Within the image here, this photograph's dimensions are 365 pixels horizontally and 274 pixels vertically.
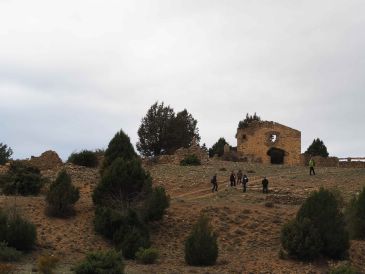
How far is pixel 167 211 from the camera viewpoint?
2733cm

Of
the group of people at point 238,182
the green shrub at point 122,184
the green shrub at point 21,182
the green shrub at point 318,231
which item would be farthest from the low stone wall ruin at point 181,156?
the green shrub at point 318,231

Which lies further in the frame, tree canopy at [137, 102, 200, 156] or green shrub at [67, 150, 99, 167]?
tree canopy at [137, 102, 200, 156]

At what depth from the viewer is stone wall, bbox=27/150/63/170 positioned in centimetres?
4017

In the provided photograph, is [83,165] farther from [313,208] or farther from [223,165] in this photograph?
[313,208]

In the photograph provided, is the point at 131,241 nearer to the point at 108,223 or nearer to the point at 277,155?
the point at 108,223

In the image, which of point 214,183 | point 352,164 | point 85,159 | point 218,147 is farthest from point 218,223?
point 218,147

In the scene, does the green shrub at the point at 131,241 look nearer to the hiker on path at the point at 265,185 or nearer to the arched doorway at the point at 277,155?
the hiker on path at the point at 265,185

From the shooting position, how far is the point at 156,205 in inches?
1006

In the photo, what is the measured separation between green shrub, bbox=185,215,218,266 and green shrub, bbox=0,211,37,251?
18.0 feet

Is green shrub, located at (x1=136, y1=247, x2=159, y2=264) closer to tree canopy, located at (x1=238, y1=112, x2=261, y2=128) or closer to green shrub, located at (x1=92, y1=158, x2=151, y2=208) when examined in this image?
green shrub, located at (x1=92, y1=158, x2=151, y2=208)

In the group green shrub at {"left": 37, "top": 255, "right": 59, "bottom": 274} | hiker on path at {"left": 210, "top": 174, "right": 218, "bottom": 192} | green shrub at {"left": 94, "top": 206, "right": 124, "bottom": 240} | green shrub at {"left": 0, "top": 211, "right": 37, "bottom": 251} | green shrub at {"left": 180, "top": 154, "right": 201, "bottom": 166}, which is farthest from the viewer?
green shrub at {"left": 180, "top": 154, "right": 201, "bottom": 166}

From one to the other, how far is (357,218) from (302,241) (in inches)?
170

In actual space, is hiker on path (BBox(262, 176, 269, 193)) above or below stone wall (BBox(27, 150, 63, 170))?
below

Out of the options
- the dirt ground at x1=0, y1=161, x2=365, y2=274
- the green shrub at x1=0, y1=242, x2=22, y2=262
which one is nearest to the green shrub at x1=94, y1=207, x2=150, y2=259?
the dirt ground at x1=0, y1=161, x2=365, y2=274
